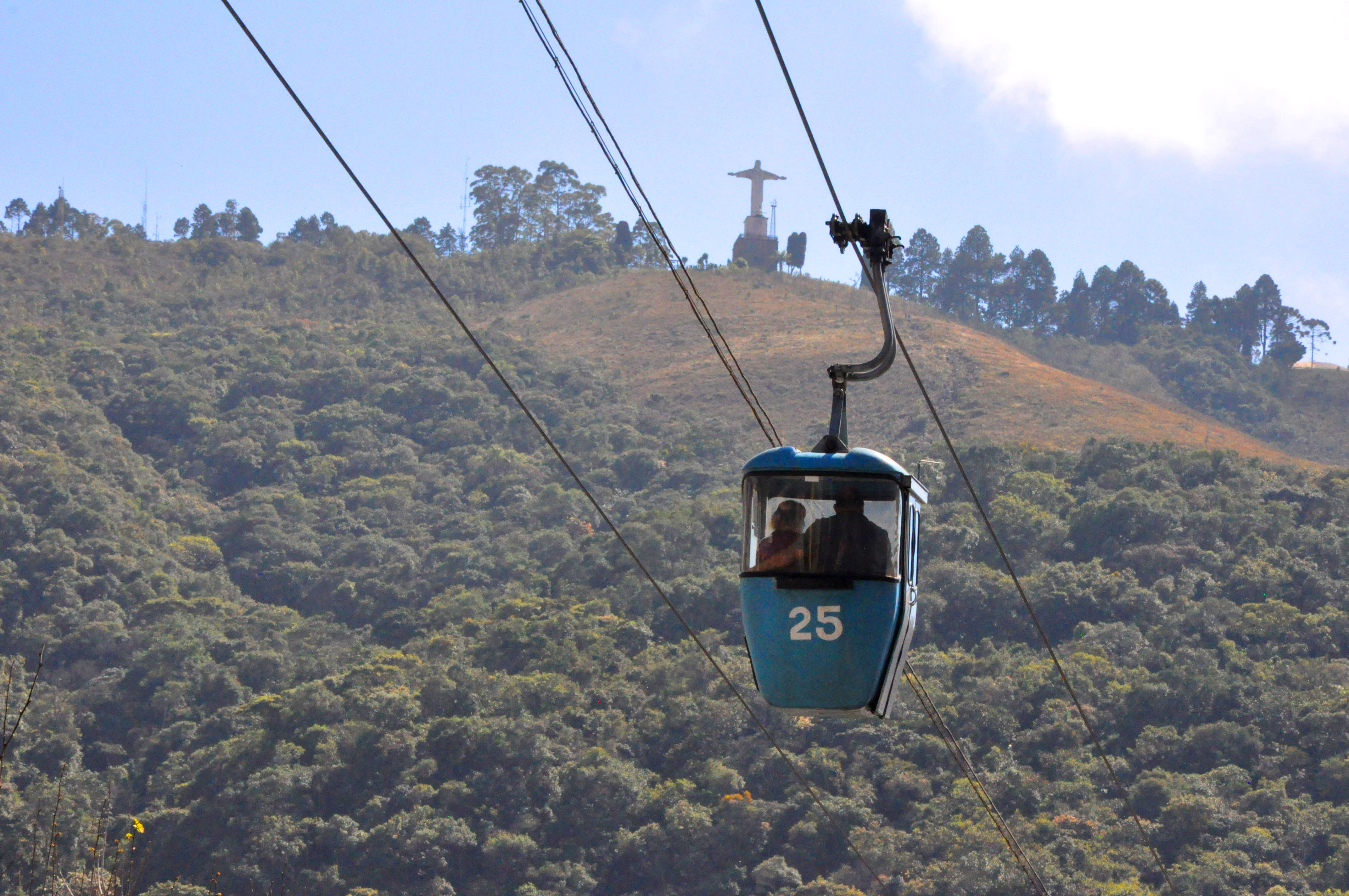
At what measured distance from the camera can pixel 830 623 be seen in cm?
839

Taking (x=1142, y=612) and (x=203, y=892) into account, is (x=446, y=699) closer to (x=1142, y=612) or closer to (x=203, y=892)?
(x=203, y=892)

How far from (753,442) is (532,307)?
30171 millimetres

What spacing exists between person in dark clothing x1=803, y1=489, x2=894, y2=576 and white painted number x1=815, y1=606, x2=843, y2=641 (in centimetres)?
20

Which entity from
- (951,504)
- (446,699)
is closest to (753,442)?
(951,504)

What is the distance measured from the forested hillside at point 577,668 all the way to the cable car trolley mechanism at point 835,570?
16911 millimetres

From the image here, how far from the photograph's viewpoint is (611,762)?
142 ft

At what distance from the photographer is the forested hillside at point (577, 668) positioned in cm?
3994

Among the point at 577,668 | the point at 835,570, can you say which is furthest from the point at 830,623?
the point at 577,668

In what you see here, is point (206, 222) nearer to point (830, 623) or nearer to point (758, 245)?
point (758, 245)

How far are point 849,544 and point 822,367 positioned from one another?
76591 mm

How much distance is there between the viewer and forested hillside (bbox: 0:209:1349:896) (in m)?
39.9

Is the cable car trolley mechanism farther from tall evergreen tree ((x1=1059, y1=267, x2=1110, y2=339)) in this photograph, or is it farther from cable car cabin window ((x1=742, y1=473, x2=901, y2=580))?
tall evergreen tree ((x1=1059, y1=267, x2=1110, y2=339))

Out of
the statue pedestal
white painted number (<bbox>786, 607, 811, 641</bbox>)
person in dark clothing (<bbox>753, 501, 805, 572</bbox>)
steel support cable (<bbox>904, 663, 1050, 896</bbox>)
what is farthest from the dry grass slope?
white painted number (<bbox>786, 607, 811, 641</bbox>)

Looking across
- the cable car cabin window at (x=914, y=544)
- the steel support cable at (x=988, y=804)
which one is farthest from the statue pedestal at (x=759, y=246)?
the cable car cabin window at (x=914, y=544)
